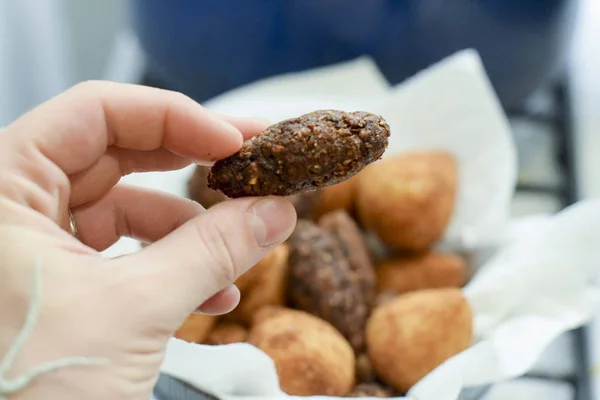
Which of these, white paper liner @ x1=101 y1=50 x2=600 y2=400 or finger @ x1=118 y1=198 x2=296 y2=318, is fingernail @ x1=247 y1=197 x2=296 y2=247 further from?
white paper liner @ x1=101 y1=50 x2=600 y2=400

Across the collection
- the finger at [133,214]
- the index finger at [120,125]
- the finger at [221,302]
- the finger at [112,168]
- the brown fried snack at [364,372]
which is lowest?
the brown fried snack at [364,372]

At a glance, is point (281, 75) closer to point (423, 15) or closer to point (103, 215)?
point (423, 15)

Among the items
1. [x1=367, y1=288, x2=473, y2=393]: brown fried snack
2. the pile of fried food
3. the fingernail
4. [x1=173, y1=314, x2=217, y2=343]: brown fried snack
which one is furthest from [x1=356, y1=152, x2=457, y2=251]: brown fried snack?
the fingernail

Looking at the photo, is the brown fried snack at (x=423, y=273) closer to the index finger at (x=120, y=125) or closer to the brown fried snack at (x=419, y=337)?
the brown fried snack at (x=419, y=337)

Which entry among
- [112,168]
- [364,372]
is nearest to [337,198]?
[364,372]

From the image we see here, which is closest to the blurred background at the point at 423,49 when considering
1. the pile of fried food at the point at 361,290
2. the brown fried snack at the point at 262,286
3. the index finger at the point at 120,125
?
the pile of fried food at the point at 361,290

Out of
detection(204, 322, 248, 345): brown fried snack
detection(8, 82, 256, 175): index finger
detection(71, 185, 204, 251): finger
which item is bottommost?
detection(204, 322, 248, 345): brown fried snack
